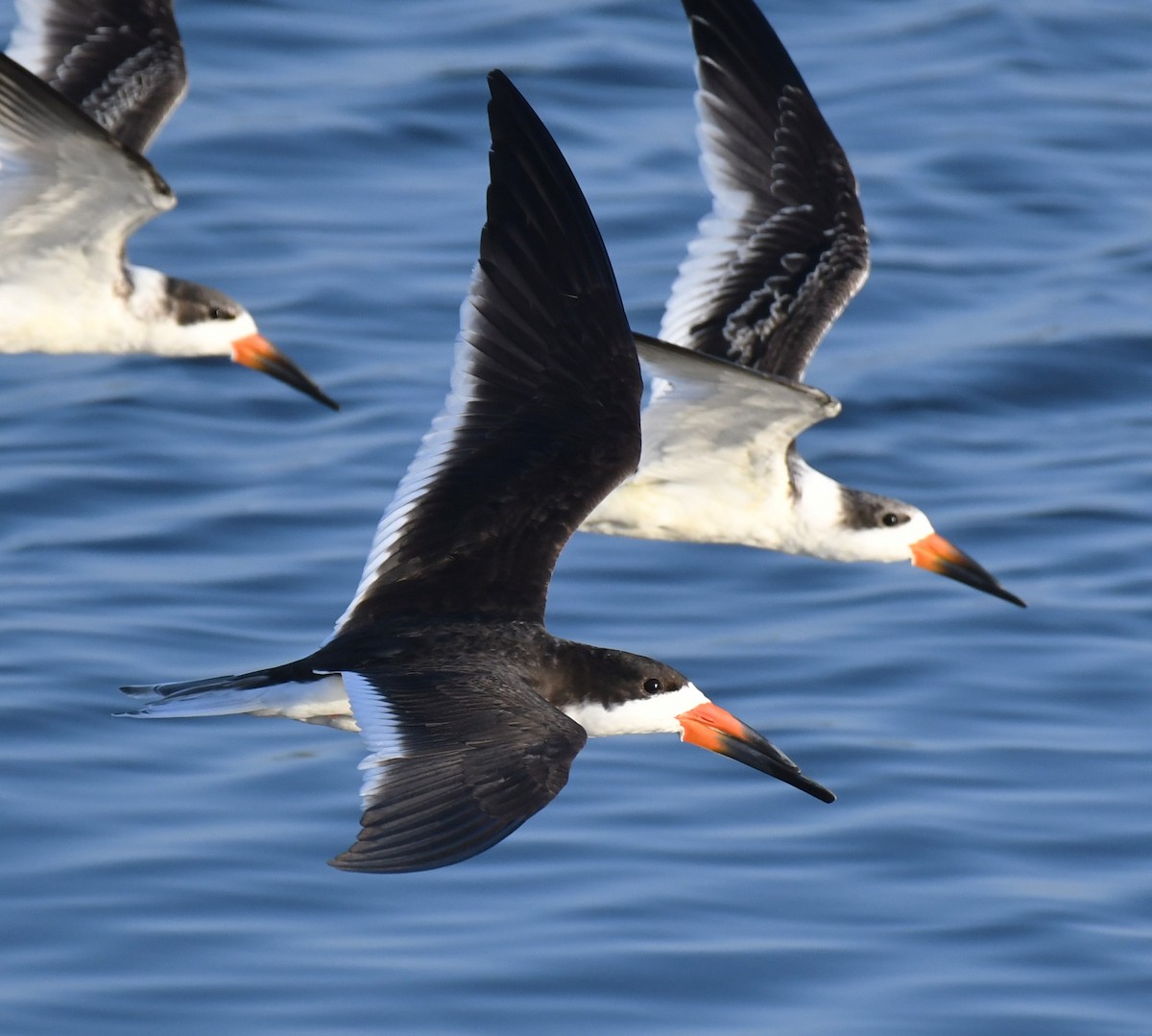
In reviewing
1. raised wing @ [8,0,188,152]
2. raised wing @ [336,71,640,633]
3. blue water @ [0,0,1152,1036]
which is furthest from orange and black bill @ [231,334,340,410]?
raised wing @ [336,71,640,633]

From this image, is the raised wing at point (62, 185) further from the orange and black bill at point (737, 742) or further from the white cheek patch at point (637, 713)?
the orange and black bill at point (737, 742)

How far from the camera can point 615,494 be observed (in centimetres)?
966

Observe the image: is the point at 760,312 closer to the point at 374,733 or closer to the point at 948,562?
the point at 948,562

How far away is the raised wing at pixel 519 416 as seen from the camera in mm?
7367

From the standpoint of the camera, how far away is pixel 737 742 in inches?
298

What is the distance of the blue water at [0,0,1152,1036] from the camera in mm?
7883

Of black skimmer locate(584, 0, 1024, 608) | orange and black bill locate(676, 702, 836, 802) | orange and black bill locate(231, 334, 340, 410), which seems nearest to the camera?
orange and black bill locate(676, 702, 836, 802)

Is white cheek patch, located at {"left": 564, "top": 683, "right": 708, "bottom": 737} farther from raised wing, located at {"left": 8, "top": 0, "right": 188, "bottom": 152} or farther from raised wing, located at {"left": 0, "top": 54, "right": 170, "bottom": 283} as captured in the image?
raised wing, located at {"left": 8, "top": 0, "right": 188, "bottom": 152}

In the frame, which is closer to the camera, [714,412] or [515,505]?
[515,505]

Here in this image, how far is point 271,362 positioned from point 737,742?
4204mm

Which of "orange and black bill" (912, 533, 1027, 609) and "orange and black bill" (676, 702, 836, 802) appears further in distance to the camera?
"orange and black bill" (912, 533, 1027, 609)

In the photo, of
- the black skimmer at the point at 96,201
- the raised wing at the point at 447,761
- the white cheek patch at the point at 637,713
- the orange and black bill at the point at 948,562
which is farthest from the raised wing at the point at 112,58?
A: the raised wing at the point at 447,761

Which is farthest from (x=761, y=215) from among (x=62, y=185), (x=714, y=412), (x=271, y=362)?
(x=62, y=185)

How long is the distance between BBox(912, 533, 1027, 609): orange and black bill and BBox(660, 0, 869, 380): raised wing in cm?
104
